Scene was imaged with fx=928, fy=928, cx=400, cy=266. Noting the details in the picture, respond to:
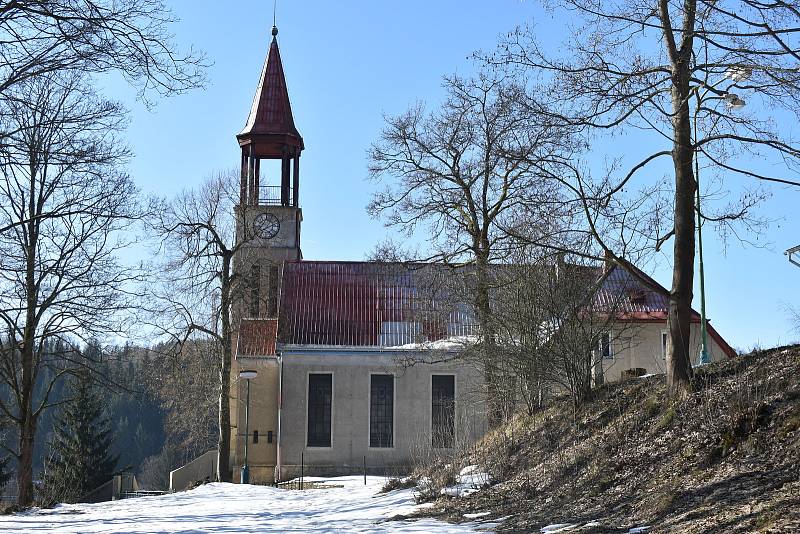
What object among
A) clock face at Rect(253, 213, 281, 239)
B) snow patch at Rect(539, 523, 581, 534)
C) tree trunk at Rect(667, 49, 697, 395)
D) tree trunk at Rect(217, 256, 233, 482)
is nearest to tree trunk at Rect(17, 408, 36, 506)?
tree trunk at Rect(217, 256, 233, 482)

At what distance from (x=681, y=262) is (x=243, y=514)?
922cm

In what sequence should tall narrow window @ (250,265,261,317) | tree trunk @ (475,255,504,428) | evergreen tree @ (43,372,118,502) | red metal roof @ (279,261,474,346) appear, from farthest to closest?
evergreen tree @ (43,372,118,502)
red metal roof @ (279,261,474,346)
tall narrow window @ (250,265,261,317)
tree trunk @ (475,255,504,428)

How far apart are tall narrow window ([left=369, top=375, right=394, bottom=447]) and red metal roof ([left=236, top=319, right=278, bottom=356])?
496 cm

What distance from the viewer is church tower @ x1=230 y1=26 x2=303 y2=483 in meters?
35.2

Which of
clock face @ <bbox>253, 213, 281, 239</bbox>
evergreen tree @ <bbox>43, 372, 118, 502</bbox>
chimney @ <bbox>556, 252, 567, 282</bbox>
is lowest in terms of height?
evergreen tree @ <bbox>43, 372, 118, 502</bbox>

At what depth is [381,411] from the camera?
3481 cm

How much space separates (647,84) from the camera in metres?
13.6

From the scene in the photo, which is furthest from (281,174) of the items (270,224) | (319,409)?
(319,409)

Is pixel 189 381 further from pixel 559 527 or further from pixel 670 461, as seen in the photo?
pixel 559 527

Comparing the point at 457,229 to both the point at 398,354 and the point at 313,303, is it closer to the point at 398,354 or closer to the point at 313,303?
the point at 398,354

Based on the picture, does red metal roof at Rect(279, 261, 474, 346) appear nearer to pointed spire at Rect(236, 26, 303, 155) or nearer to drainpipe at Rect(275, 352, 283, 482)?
drainpipe at Rect(275, 352, 283, 482)

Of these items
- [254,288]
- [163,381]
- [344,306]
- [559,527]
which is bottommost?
[559,527]

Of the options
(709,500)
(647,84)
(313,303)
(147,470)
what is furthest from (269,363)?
(147,470)

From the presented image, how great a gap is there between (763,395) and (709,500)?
2638 mm
